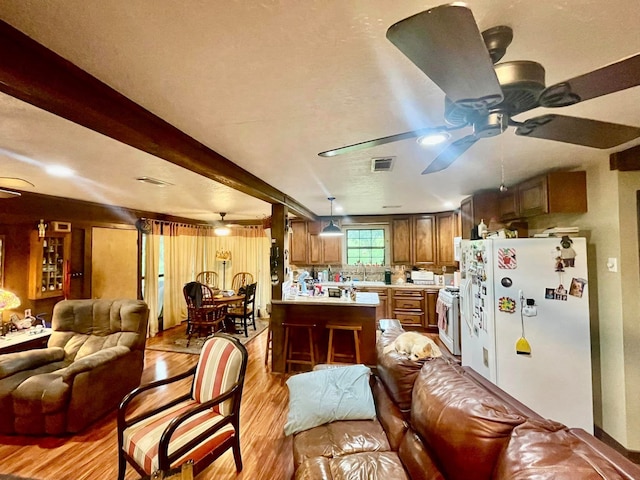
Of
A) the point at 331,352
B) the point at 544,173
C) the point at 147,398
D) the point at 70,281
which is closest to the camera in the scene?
the point at 544,173

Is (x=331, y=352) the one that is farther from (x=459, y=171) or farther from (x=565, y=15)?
(x=565, y=15)

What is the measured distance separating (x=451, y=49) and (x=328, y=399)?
1992 millimetres

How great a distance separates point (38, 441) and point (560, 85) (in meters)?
4.09

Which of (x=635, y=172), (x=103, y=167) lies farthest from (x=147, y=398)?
(x=635, y=172)

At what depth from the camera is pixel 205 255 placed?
6.81 m

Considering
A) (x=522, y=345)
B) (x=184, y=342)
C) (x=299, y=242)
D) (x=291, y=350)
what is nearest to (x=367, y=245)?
(x=299, y=242)

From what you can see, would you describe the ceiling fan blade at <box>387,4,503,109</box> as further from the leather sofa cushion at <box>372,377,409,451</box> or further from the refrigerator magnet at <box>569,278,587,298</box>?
the refrigerator magnet at <box>569,278,587,298</box>

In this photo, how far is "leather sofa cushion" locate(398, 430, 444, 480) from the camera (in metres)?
1.29

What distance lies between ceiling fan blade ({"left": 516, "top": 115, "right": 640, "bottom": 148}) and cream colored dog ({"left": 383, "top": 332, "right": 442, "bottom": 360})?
1.35 m

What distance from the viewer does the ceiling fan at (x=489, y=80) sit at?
2.23ft

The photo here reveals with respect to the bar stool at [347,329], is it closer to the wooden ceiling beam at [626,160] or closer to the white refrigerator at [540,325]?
the white refrigerator at [540,325]

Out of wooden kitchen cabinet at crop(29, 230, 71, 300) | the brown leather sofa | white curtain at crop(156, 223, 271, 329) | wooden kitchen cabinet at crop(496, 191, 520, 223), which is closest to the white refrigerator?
wooden kitchen cabinet at crop(496, 191, 520, 223)

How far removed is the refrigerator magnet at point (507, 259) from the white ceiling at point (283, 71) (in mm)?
826

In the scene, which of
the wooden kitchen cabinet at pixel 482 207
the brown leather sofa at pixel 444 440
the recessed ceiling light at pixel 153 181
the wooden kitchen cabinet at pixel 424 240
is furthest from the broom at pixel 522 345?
the recessed ceiling light at pixel 153 181
